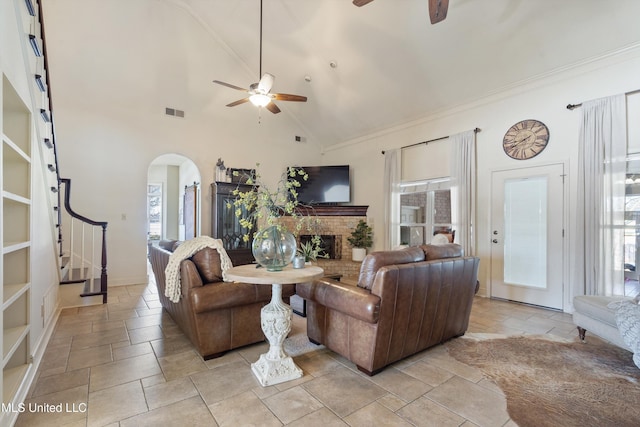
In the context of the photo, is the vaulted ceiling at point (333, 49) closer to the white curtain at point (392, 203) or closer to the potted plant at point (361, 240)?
the white curtain at point (392, 203)

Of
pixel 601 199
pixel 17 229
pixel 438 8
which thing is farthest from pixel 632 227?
pixel 17 229

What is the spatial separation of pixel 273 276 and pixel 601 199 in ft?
13.1

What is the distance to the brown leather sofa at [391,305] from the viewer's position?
2.14 m

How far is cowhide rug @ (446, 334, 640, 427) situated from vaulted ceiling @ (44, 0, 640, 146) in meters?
3.48

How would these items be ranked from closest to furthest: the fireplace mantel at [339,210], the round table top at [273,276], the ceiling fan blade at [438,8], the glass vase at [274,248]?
the round table top at [273,276] → the glass vase at [274,248] → the ceiling fan blade at [438,8] → the fireplace mantel at [339,210]

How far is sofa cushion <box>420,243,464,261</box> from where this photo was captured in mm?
2643

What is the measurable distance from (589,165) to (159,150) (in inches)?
265

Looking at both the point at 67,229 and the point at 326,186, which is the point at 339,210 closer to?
the point at 326,186

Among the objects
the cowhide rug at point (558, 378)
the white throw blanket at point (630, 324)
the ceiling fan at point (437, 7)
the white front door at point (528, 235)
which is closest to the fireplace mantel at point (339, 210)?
the white front door at point (528, 235)

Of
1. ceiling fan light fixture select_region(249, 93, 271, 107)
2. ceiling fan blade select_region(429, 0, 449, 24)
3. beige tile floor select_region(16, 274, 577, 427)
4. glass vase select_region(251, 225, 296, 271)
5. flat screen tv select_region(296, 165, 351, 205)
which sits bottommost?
beige tile floor select_region(16, 274, 577, 427)

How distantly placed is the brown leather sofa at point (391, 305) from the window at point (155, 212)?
792cm

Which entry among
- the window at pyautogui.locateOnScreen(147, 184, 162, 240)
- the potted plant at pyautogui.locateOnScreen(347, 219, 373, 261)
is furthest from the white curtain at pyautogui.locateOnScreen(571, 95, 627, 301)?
the window at pyautogui.locateOnScreen(147, 184, 162, 240)

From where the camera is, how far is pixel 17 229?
7.48 feet

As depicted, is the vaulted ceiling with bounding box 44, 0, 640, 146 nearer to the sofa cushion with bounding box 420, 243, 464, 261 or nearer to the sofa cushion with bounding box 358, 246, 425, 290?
the sofa cushion with bounding box 420, 243, 464, 261
